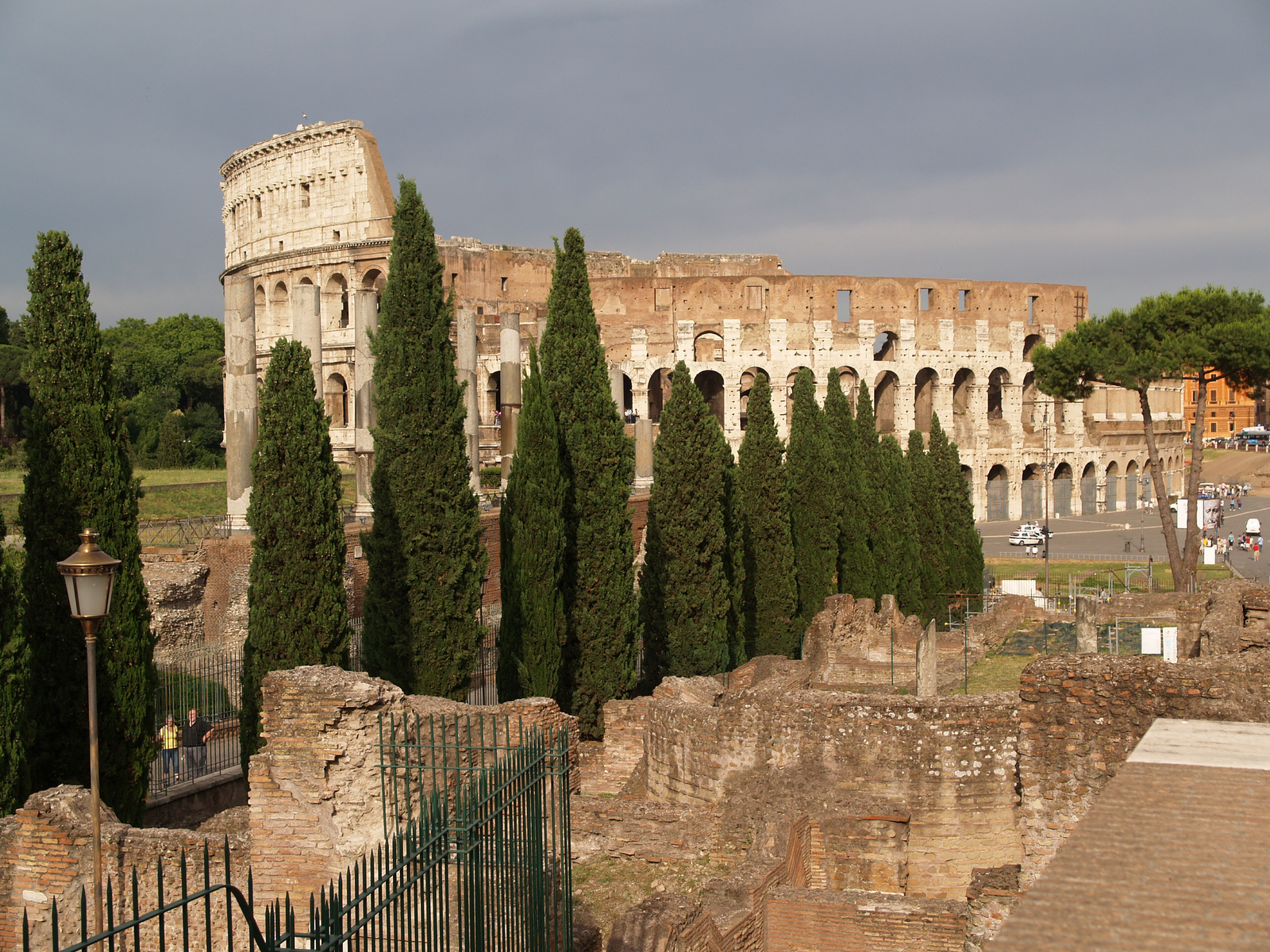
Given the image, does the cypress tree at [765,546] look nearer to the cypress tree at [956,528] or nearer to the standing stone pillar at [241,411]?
the cypress tree at [956,528]

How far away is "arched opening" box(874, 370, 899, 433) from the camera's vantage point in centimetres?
4466

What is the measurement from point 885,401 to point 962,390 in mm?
3470

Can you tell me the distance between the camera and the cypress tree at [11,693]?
24.0 ft

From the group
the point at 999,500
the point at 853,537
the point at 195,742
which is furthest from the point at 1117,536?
the point at 195,742

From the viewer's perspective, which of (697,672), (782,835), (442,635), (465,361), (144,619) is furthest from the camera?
(465,361)

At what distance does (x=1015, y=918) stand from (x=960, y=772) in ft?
24.7

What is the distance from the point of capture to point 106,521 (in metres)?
8.74

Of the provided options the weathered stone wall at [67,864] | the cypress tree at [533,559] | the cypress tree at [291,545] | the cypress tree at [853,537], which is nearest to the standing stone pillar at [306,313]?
the cypress tree at [533,559]

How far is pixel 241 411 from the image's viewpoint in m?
18.5

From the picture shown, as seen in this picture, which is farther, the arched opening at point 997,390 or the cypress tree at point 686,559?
the arched opening at point 997,390

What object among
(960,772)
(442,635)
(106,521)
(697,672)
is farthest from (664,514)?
(106,521)

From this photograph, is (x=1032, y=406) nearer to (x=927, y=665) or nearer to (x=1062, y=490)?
(x=1062, y=490)

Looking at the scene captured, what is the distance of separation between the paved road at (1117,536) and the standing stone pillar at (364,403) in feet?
70.4

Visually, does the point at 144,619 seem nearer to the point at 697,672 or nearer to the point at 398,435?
the point at 398,435
